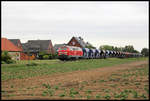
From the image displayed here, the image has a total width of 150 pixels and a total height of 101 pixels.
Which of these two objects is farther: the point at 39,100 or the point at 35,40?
the point at 35,40

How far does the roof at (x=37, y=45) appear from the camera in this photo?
94.6 m

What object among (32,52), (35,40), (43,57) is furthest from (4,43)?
(35,40)

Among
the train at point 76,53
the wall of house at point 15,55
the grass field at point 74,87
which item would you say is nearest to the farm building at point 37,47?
the train at point 76,53

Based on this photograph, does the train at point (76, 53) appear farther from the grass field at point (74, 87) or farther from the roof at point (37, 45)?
the grass field at point (74, 87)

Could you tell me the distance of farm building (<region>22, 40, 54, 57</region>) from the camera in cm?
9362

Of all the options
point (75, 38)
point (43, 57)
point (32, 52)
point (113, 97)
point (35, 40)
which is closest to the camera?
point (113, 97)

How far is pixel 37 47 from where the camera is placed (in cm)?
9462

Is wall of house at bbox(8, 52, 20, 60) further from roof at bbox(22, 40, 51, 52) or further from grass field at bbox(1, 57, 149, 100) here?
grass field at bbox(1, 57, 149, 100)

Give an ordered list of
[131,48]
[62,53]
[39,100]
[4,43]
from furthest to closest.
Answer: [131,48], [4,43], [62,53], [39,100]

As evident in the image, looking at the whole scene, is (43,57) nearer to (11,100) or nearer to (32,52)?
(32,52)

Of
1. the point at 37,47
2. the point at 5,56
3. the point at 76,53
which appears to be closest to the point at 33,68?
the point at 5,56

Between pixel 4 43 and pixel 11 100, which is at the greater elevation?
pixel 4 43

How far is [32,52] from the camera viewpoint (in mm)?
93750

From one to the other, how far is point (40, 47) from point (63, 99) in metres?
86.6
